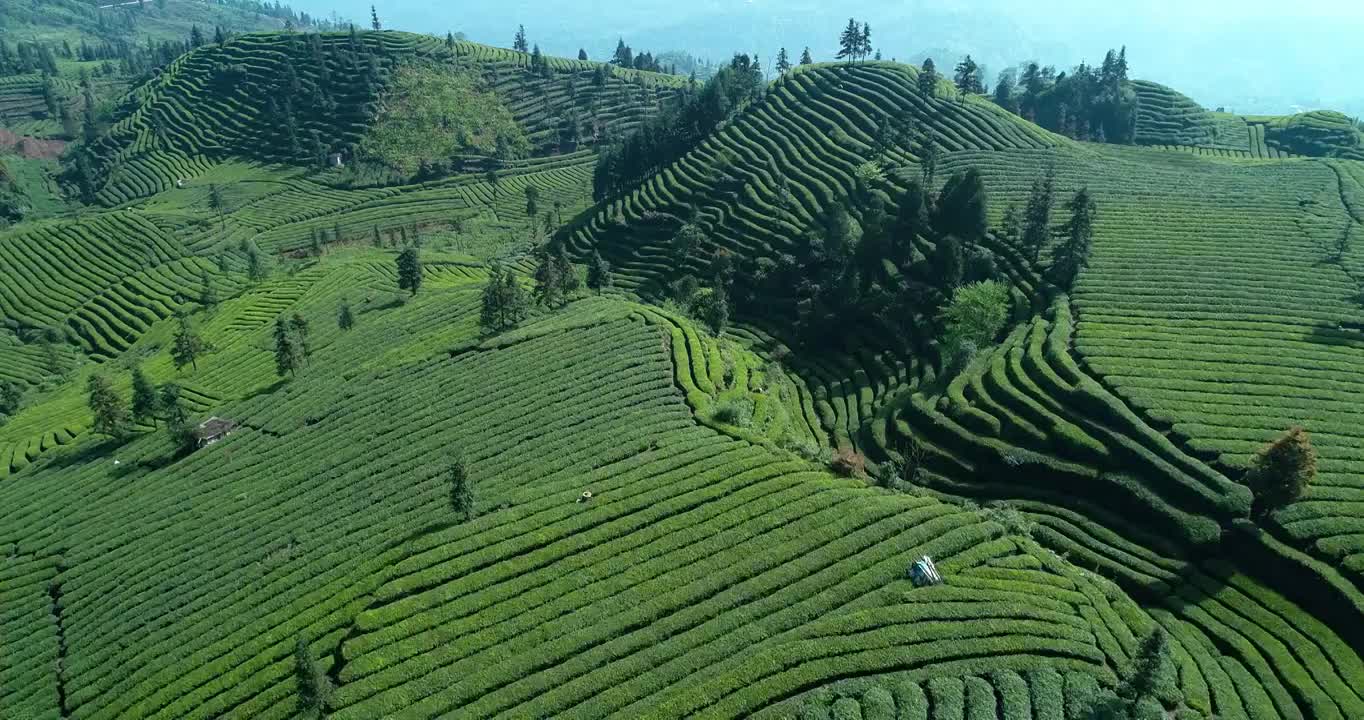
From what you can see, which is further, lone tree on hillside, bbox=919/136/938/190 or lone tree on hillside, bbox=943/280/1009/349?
lone tree on hillside, bbox=919/136/938/190

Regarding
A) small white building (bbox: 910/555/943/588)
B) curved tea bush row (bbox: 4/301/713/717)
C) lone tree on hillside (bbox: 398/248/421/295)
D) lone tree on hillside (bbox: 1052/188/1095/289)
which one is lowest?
curved tea bush row (bbox: 4/301/713/717)

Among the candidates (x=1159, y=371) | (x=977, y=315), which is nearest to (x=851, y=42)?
(x=977, y=315)

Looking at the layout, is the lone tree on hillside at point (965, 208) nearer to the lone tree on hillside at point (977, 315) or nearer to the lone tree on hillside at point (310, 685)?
the lone tree on hillside at point (977, 315)

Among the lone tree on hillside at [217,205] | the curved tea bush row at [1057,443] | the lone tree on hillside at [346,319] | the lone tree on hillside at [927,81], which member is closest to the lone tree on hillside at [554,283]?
the lone tree on hillside at [346,319]

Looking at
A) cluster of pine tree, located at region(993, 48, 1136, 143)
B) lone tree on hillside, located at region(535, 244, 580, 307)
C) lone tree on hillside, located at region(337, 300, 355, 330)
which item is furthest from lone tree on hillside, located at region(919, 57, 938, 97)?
lone tree on hillside, located at region(337, 300, 355, 330)

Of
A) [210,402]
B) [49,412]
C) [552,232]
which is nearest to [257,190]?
[552,232]

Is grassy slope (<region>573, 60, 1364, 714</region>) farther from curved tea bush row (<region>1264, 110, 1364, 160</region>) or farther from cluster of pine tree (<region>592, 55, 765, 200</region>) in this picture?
cluster of pine tree (<region>592, 55, 765, 200</region>)
